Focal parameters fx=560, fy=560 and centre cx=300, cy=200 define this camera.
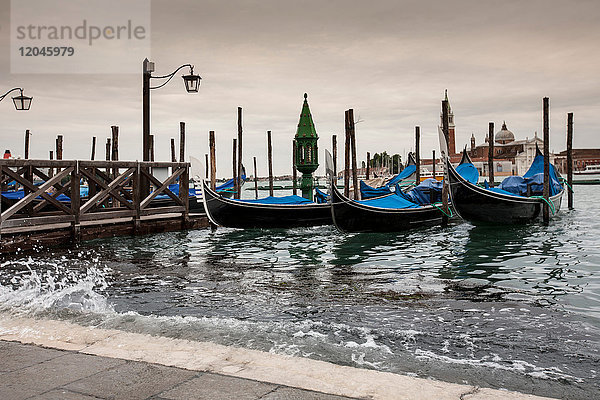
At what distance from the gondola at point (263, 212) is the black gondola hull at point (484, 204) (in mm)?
3330

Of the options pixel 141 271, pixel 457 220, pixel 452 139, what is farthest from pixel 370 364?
pixel 452 139

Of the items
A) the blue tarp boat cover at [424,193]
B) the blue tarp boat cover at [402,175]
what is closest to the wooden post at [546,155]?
the blue tarp boat cover at [424,193]

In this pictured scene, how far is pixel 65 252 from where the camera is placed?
30.3 ft

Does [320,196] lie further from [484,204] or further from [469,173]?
[484,204]

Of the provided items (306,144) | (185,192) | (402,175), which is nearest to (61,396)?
(185,192)

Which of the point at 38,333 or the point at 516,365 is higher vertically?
the point at 38,333

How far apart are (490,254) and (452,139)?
319ft

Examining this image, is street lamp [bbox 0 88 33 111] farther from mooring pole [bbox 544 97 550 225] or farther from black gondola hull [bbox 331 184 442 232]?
mooring pole [bbox 544 97 550 225]

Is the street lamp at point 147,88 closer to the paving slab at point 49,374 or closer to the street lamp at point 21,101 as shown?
the street lamp at point 21,101

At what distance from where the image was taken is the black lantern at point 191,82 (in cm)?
1109

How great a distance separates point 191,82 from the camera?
36.6ft

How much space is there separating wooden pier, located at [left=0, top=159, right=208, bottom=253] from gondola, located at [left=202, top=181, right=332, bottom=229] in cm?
67

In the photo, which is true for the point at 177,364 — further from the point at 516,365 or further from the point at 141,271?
the point at 141,271

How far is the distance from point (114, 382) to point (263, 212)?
11.5 metres
